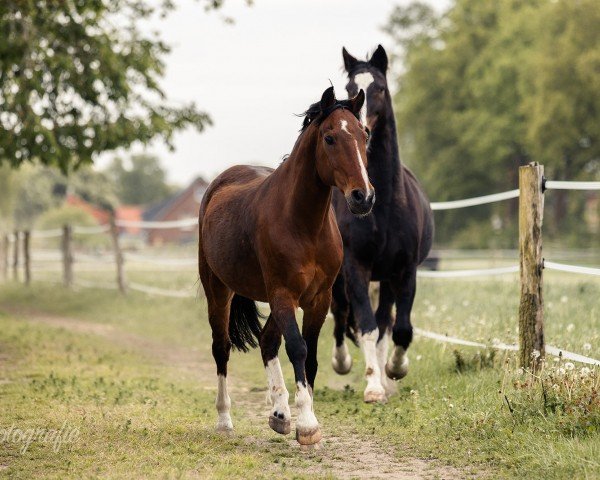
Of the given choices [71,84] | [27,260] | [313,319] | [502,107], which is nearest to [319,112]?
[313,319]

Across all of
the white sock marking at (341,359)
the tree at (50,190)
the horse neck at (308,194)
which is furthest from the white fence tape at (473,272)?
the tree at (50,190)

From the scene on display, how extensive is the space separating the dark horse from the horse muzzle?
224 cm

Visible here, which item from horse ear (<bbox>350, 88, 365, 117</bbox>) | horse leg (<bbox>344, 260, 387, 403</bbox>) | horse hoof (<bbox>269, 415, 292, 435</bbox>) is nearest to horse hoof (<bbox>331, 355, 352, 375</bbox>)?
horse leg (<bbox>344, 260, 387, 403</bbox>)

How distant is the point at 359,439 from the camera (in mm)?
6125

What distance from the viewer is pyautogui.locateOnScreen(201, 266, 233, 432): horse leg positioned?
6.49 metres

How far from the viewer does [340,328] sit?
840 cm

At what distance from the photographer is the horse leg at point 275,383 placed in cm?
567

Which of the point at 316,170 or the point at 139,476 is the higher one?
the point at 316,170

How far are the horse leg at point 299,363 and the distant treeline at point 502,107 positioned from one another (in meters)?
34.7

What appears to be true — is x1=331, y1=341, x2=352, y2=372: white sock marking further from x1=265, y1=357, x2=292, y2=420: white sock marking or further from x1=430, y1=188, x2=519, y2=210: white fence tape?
x1=265, y1=357, x2=292, y2=420: white sock marking

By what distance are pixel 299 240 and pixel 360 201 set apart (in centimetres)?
67

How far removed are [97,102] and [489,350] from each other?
9.17m

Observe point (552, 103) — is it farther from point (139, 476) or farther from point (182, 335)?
point (139, 476)

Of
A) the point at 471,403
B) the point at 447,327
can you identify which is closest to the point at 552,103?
the point at 447,327
